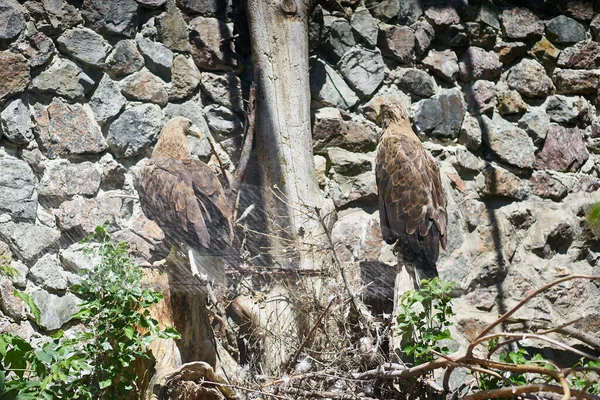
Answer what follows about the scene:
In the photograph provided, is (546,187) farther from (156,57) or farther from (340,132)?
(156,57)

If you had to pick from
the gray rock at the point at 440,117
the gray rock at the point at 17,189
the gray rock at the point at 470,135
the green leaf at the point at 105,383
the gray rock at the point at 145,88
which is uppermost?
the gray rock at the point at 145,88

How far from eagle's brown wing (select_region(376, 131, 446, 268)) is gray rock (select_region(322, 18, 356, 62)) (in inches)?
29.8

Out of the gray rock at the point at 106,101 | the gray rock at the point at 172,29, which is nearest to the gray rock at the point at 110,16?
the gray rock at the point at 172,29

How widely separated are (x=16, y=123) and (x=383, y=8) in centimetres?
239

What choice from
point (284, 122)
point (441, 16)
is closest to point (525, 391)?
point (284, 122)

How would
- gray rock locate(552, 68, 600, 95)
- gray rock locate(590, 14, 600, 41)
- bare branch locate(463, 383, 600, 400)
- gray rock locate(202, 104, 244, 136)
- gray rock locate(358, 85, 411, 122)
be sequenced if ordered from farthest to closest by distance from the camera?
gray rock locate(590, 14, 600, 41) → gray rock locate(552, 68, 600, 95) → gray rock locate(358, 85, 411, 122) → gray rock locate(202, 104, 244, 136) → bare branch locate(463, 383, 600, 400)

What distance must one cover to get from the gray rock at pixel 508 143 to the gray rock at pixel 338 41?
1.01 meters

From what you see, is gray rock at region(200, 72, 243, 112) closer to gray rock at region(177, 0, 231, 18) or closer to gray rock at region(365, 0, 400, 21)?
gray rock at region(177, 0, 231, 18)

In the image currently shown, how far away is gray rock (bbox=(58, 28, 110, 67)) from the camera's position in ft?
13.5

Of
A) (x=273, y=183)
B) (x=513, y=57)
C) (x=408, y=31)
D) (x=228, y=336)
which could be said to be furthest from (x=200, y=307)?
(x=513, y=57)

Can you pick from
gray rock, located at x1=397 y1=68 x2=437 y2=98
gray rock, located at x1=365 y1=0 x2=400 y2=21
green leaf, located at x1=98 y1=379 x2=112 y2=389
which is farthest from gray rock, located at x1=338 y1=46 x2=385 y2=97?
green leaf, located at x1=98 y1=379 x2=112 y2=389

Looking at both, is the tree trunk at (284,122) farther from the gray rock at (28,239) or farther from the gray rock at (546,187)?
the gray rock at (546,187)

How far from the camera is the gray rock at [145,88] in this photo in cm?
423

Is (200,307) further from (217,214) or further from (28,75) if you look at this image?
(28,75)
